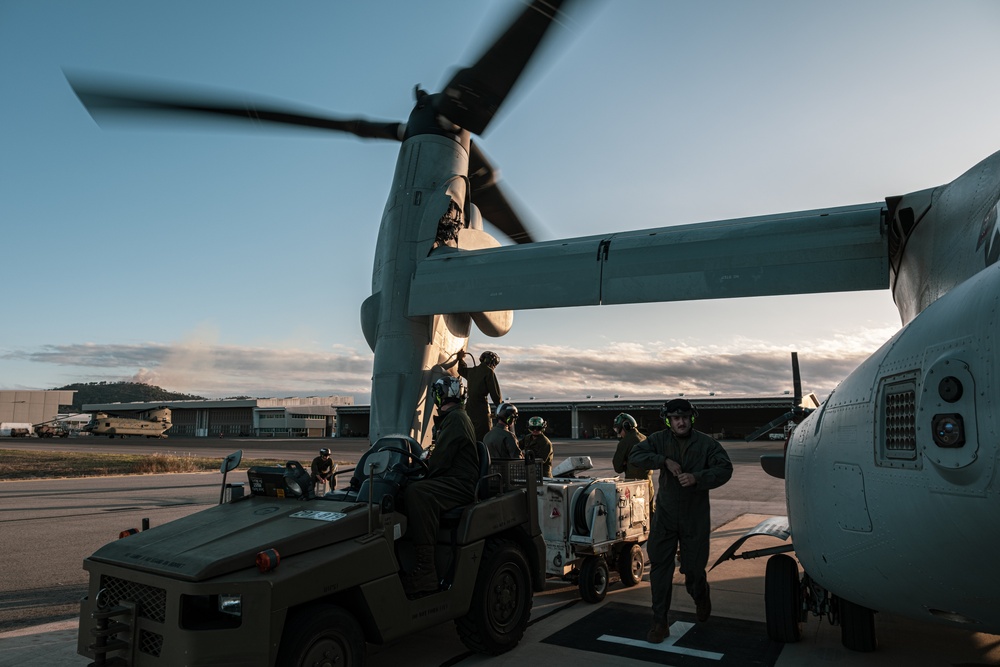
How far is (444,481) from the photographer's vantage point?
14.4 ft

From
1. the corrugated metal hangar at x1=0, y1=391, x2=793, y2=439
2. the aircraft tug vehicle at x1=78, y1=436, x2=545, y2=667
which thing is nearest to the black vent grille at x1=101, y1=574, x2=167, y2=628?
the aircraft tug vehicle at x1=78, y1=436, x2=545, y2=667

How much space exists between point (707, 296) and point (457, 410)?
4.02 meters

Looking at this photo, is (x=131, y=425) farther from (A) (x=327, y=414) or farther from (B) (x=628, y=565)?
(B) (x=628, y=565)

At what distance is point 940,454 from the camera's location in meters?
2.37

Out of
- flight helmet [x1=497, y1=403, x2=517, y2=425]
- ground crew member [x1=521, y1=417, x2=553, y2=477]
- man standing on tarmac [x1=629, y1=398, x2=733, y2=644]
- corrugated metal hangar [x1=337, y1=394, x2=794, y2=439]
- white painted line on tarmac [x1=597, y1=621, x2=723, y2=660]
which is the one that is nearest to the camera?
white painted line on tarmac [x1=597, y1=621, x2=723, y2=660]

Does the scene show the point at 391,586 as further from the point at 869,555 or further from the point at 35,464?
the point at 35,464

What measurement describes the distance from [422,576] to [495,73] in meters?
7.38

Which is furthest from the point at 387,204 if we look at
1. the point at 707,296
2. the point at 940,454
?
the point at 940,454

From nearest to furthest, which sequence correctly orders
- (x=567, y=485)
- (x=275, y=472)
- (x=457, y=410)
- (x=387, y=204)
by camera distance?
(x=275, y=472) → (x=457, y=410) → (x=567, y=485) → (x=387, y=204)

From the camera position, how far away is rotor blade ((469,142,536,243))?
12484mm

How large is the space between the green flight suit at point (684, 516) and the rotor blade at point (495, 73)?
505 cm

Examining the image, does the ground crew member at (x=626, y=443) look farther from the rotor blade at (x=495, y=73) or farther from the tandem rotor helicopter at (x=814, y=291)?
the rotor blade at (x=495, y=73)

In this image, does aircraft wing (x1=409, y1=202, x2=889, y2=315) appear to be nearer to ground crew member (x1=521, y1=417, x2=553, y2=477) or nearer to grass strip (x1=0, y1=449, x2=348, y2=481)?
ground crew member (x1=521, y1=417, x2=553, y2=477)

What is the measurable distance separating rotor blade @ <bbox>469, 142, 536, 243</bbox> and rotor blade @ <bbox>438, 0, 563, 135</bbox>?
5.41 feet
